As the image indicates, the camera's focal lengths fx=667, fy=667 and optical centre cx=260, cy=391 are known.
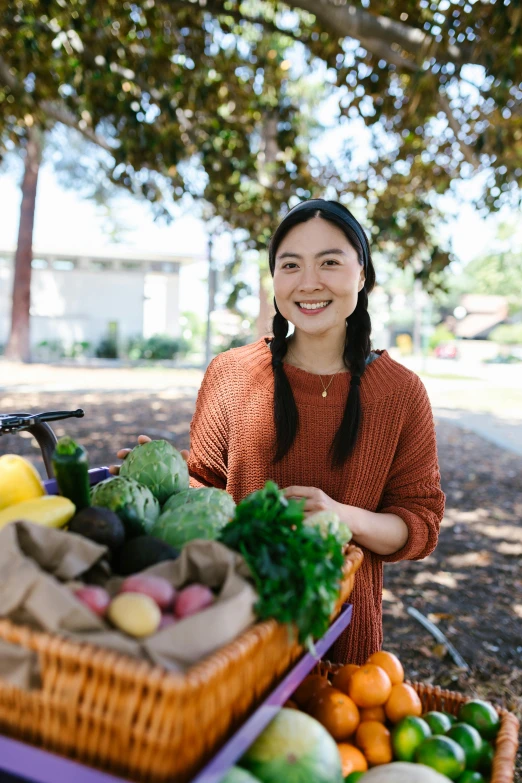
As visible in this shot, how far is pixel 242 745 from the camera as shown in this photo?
104 cm

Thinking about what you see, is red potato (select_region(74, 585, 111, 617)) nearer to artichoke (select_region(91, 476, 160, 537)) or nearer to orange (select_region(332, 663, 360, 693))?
artichoke (select_region(91, 476, 160, 537))

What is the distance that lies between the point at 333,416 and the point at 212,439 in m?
0.44

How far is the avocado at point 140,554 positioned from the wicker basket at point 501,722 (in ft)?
2.07

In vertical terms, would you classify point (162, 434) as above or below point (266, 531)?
below

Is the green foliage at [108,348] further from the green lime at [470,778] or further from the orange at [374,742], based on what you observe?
the green lime at [470,778]

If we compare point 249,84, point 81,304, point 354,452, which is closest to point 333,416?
point 354,452

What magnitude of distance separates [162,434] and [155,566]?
10.8 m

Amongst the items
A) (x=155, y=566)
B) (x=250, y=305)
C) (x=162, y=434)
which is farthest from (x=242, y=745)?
(x=250, y=305)

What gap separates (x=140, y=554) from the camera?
1219 millimetres

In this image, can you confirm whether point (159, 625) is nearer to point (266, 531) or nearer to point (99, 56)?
point (266, 531)

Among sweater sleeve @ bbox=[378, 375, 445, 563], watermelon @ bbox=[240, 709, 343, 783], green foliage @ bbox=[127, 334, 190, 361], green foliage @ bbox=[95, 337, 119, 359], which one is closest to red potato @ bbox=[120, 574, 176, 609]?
watermelon @ bbox=[240, 709, 343, 783]

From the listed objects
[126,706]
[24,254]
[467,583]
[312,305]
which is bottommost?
[467,583]

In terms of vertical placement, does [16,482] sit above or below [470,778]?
above

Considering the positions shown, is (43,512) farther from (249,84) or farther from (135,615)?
(249,84)
